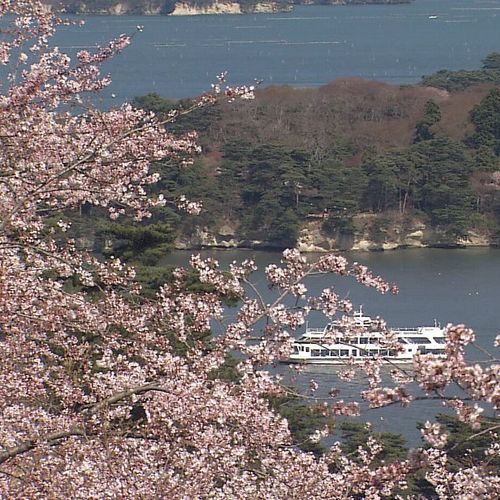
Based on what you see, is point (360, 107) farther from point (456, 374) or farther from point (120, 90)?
point (456, 374)

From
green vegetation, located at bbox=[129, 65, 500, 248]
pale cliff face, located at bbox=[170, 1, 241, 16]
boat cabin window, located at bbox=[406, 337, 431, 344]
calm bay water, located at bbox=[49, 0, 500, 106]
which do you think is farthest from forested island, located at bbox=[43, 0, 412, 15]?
boat cabin window, located at bbox=[406, 337, 431, 344]

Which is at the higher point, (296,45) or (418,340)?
(418,340)

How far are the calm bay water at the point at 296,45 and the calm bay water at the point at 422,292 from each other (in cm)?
1638

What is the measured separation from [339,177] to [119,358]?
86.5 feet

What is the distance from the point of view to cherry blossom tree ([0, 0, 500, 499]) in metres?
3.30

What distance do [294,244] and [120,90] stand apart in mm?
22886

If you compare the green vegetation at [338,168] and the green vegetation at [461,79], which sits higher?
the green vegetation at [461,79]

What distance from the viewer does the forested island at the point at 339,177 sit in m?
28.8

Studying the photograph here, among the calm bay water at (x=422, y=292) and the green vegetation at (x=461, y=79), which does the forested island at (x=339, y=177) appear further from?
the green vegetation at (x=461, y=79)

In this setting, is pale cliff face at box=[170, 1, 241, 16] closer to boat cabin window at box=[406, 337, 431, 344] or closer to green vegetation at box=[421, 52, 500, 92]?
green vegetation at box=[421, 52, 500, 92]

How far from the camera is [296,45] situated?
83.1 meters

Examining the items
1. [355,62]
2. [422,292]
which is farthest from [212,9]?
[422,292]

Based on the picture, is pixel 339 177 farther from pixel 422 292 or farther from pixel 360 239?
pixel 422 292

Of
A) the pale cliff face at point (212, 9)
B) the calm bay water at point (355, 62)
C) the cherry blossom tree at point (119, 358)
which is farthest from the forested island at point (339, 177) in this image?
the pale cliff face at point (212, 9)
